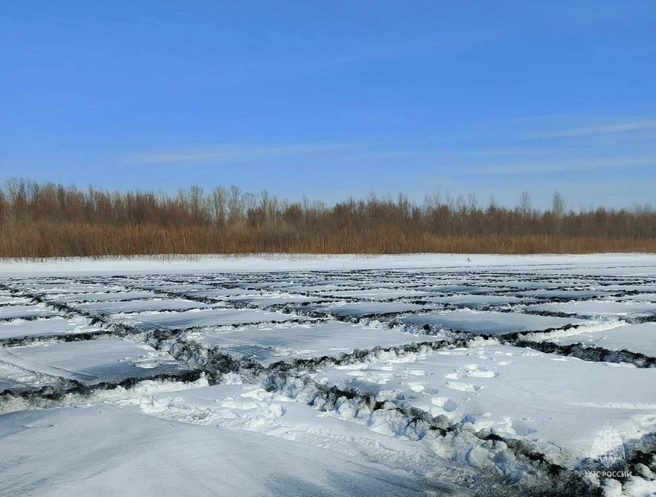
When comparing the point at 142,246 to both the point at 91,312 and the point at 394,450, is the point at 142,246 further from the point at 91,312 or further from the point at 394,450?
the point at 394,450

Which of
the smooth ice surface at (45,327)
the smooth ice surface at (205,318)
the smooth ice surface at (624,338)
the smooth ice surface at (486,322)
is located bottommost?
the smooth ice surface at (624,338)

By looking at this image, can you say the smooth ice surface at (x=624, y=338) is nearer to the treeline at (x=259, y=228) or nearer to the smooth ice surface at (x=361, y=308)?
→ the smooth ice surface at (x=361, y=308)

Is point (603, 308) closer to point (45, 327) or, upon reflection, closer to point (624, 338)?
point (624, 338)

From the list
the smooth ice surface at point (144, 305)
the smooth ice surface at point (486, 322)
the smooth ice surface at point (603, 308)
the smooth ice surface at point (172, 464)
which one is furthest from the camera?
the smooth ice surface at point (144, 305)

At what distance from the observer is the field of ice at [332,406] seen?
105 centimetres

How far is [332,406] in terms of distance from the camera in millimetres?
1444

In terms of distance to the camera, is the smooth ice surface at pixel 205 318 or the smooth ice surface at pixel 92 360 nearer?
the smooth ice surface at pixel 92 360

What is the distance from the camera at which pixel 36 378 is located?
1.77 metres

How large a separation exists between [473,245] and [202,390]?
16068 mm

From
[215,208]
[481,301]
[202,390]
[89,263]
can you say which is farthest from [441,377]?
[215,208]

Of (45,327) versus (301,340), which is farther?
(45,327)

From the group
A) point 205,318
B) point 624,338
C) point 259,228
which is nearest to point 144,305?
point 205,318

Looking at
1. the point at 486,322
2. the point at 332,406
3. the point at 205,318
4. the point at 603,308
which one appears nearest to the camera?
the point at 332,406

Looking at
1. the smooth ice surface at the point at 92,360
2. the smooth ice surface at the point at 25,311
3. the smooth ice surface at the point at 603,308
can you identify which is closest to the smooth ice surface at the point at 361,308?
the smooth ice surface at the point at 603,308
